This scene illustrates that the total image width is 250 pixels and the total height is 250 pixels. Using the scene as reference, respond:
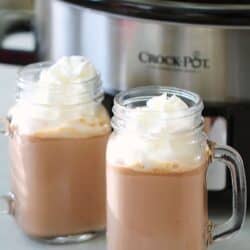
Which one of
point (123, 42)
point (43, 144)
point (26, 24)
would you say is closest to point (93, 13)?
point (123, 42)

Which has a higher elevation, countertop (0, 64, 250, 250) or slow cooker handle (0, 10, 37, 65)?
slow cooker handle (0, 10, 37, 65)

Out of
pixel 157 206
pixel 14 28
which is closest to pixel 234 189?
pixel 157 206

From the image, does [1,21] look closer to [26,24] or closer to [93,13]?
[26,24]

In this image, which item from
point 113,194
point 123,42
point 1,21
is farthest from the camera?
point 1,21

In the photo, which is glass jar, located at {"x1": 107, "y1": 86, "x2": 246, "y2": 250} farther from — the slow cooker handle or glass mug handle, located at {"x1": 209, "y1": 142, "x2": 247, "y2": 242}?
the slow cooker handle

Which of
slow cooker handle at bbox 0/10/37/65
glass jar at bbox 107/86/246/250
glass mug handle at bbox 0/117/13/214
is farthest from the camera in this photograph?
slow cooker handle at bbox 0/10/37/65

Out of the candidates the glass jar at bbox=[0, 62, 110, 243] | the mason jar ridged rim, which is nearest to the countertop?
the glass jar at bbox=[0, 62, 110, 243]

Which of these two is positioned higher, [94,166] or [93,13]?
[93,13]
